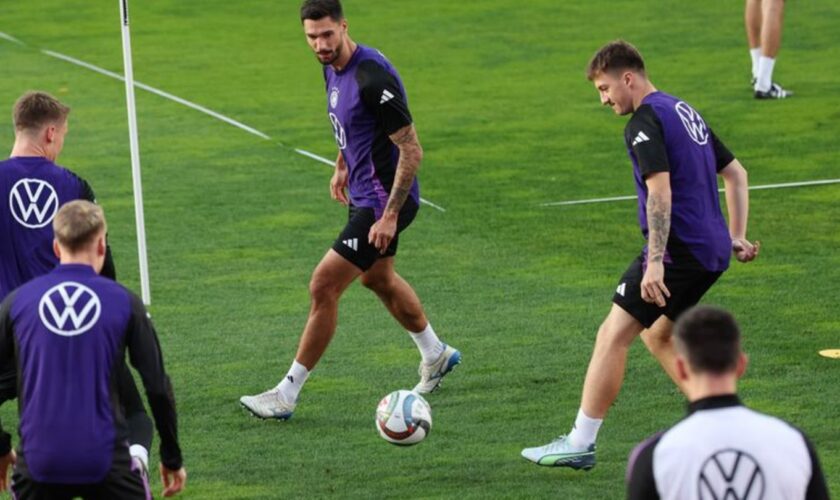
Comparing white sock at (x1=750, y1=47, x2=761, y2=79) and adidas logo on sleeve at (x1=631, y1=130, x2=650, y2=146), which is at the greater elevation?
adidas logo on sleeve at (x1=631, y1=130, x2=650, y2=146)

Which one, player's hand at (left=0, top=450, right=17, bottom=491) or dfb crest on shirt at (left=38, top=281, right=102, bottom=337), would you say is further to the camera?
player's hand at (left=0, top=450, right=17, bottom=491)

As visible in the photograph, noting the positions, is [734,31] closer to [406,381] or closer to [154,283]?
[154,283]

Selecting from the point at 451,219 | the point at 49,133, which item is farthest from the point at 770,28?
the point at 49,133

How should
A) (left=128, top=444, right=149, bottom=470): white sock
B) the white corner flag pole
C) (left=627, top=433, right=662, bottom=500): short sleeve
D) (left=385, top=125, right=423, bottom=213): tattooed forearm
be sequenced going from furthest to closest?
the white corner flag pole < (left=385, top=125, right=423, bottom=213): tattooed forearm < (left=128, top=444, right=149, bottom=470): white sock < (left=627, top=433, right=662, bottom=500): short sleeve

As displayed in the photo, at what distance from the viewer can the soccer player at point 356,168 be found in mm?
8992

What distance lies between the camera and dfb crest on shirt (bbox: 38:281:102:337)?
18.3 ft

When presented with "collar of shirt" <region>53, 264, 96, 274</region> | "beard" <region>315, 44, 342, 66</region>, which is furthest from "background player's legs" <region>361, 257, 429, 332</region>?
"collar of shirt" <region>53, 264, 96, 274</region>

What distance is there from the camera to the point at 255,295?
12.0 m

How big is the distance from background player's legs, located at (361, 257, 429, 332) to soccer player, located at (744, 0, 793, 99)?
8749 millimetres

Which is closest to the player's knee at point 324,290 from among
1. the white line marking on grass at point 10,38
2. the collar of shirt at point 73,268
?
the collar of shirt at point 73,268

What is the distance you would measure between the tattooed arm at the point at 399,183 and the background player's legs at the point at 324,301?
223 mm

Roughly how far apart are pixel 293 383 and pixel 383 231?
958mm

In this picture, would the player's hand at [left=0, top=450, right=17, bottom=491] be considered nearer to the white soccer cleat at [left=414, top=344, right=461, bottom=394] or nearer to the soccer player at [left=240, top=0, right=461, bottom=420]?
the soccer player at [left=240, top=0, right=461, bottom=420]

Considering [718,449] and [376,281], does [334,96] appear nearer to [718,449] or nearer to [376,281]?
[376,281]
